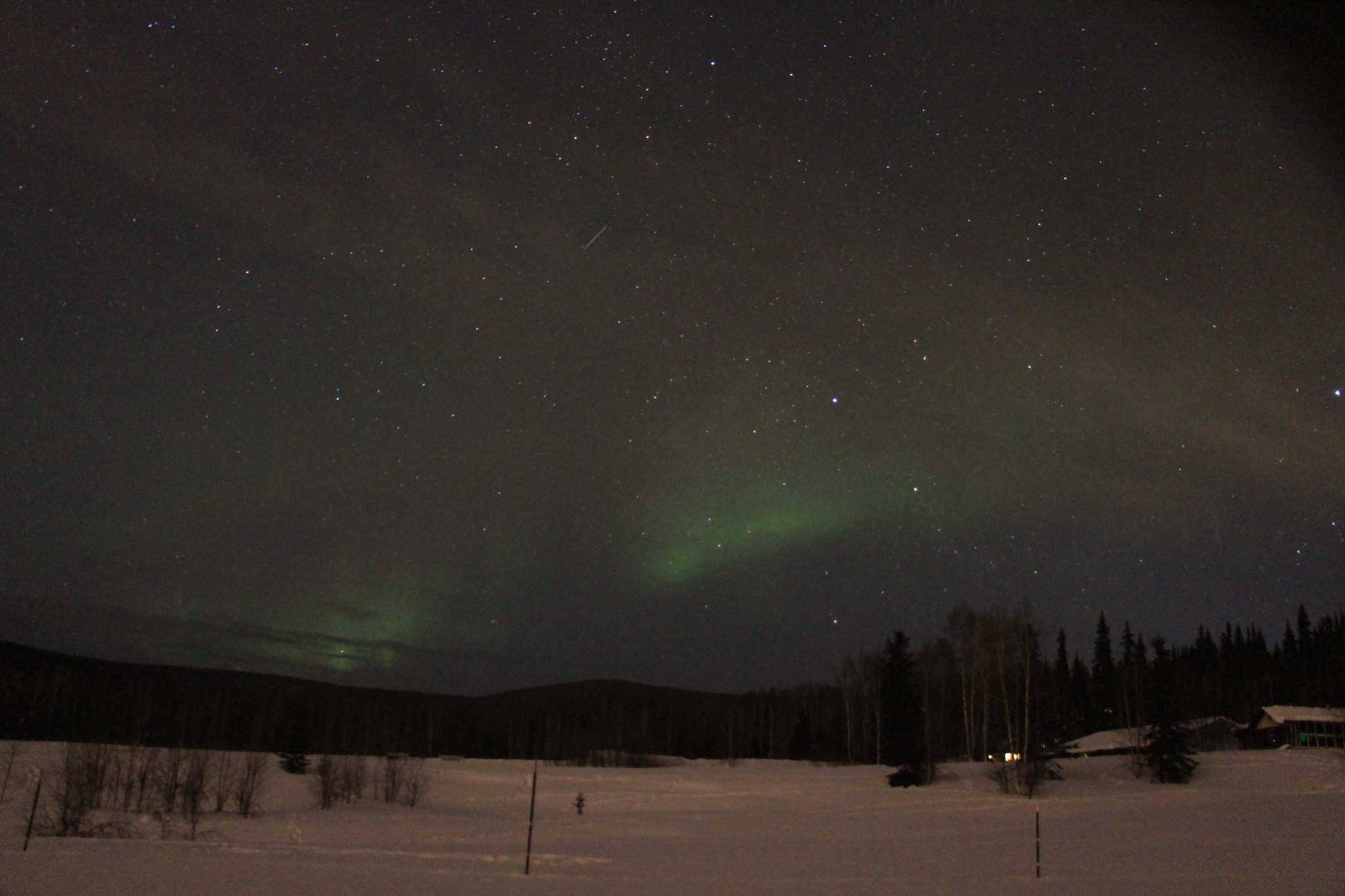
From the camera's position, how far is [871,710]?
80.2 m

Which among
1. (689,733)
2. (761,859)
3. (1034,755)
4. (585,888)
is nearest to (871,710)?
(1034,755)

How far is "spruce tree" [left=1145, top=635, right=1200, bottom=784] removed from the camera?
1948 inches

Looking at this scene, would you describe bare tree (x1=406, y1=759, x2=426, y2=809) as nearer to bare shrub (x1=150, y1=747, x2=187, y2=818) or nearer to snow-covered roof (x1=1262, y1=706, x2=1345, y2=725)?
bare shrub (x1=150, y1=747, x2=187, y2=818)

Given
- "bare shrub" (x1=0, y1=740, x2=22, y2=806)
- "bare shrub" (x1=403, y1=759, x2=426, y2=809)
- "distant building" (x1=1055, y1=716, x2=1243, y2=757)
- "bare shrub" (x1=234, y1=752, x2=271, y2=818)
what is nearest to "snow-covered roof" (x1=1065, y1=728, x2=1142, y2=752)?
"distant building" (x1=1055, y1=716, x2=1243, y2=757)

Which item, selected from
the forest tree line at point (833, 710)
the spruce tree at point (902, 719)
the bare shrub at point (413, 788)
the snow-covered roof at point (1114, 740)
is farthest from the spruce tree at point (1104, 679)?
the bare shrub at point (413, 788)

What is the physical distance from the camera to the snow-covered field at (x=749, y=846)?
15.5m

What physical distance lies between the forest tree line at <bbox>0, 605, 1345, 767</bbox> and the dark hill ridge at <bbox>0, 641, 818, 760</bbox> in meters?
0.42

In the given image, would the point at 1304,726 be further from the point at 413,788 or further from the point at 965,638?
the point at 413,788

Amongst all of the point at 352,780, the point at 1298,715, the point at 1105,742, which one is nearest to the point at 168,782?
the point at 352,780

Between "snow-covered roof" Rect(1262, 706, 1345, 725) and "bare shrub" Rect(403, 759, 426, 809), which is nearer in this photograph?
"bare shrub" Rect(403, 759, 426, 809)

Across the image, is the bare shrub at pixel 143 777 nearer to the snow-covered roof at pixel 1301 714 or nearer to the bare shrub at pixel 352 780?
the bare shrub at pixel 352 780

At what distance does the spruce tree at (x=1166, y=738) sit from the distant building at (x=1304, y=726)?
2482 cm

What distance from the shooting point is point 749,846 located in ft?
75.2

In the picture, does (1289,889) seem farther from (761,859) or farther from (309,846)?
(309,846)
